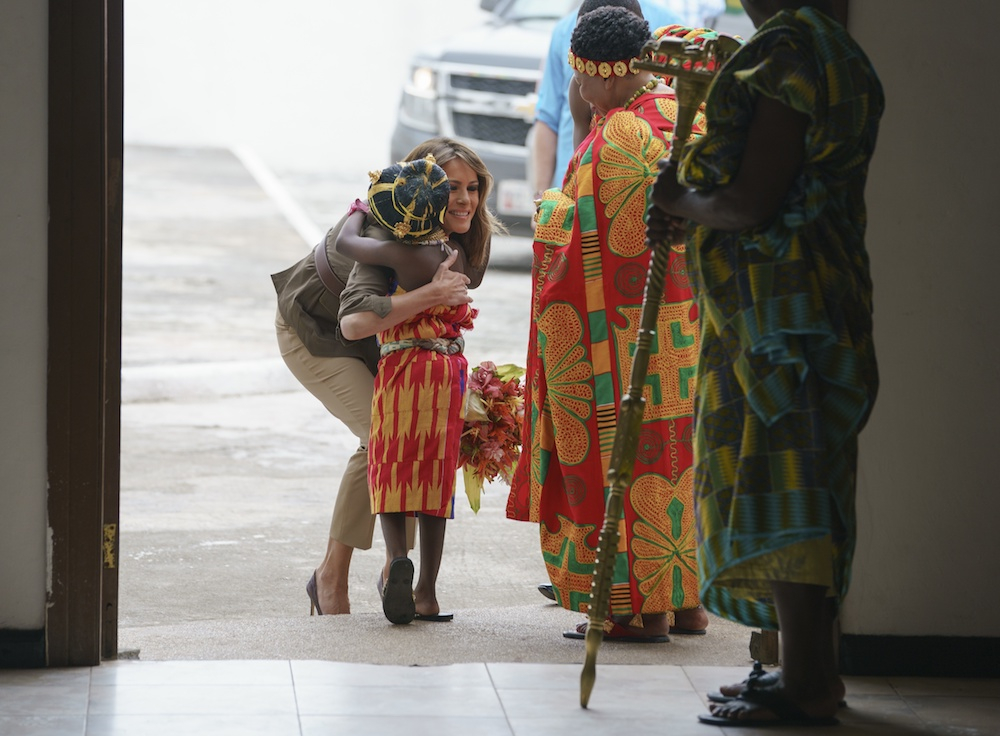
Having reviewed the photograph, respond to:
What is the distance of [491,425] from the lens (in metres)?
4.87

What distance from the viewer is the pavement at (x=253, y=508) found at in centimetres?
428

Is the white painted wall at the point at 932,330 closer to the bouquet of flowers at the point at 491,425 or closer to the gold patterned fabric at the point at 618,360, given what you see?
the gold patterned fabric at the point at 618,360

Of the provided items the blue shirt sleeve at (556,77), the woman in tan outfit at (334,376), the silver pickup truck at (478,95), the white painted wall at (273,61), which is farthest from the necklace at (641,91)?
the white painted wall at (273,61)

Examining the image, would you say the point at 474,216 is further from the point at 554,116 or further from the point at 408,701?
the point at 554,116

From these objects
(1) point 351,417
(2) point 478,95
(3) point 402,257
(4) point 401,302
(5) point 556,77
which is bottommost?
(1) point 351,417

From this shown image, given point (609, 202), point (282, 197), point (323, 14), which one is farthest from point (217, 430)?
point (323, 14)

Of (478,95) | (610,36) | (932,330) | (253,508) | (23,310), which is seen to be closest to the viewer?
(23,310)

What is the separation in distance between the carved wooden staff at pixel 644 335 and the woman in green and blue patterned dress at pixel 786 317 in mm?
138

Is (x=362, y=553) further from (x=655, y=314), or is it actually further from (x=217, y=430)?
(x=655, y=314)

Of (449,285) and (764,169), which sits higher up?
(764,169)

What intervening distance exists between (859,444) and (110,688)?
6.51 feet

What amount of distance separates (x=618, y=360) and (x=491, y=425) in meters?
0.71

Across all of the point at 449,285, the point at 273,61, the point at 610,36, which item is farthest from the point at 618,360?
the point at 273,61

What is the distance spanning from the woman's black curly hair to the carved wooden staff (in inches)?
30.4
